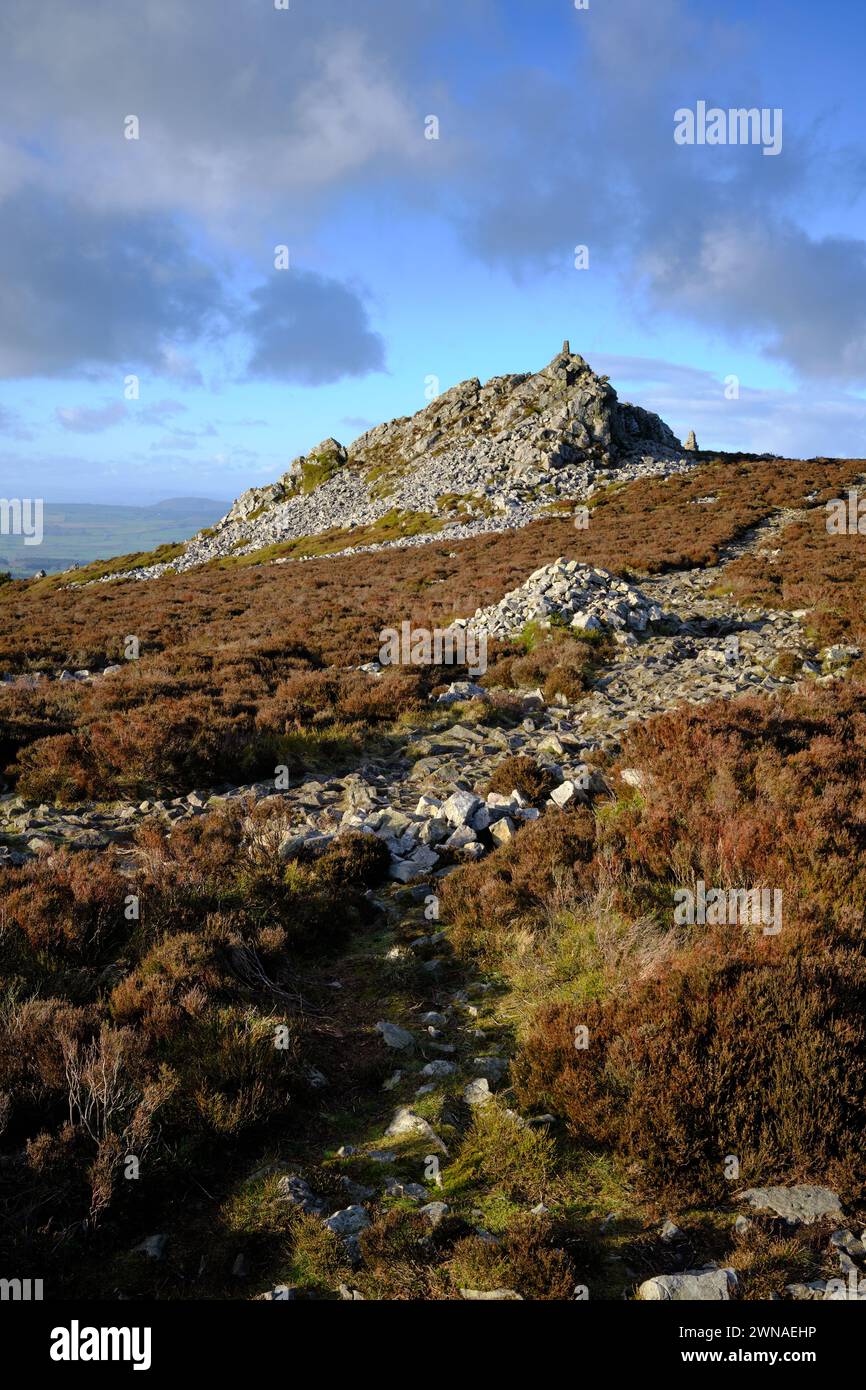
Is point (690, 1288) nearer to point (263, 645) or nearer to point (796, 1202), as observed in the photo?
point (796, 1202)

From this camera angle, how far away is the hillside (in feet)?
12.5

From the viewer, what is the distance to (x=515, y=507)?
197ft

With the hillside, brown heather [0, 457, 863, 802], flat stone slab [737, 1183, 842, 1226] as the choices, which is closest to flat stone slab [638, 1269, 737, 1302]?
the hillside

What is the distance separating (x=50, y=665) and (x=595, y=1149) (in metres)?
20.5

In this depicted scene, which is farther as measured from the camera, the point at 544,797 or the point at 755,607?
the point at 755,607

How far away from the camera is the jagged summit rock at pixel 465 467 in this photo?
63406 mm

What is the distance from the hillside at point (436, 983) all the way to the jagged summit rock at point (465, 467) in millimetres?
42450

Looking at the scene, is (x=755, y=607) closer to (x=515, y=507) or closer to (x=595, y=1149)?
(x=595, y=1149)

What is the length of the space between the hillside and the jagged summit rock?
4245 cm

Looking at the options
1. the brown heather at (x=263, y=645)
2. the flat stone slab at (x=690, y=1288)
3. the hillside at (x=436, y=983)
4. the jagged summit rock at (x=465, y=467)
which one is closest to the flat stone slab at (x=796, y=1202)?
the hillside at (x=436, y=983)

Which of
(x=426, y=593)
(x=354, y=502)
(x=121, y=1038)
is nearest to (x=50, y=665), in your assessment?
(x=426, y=593)
